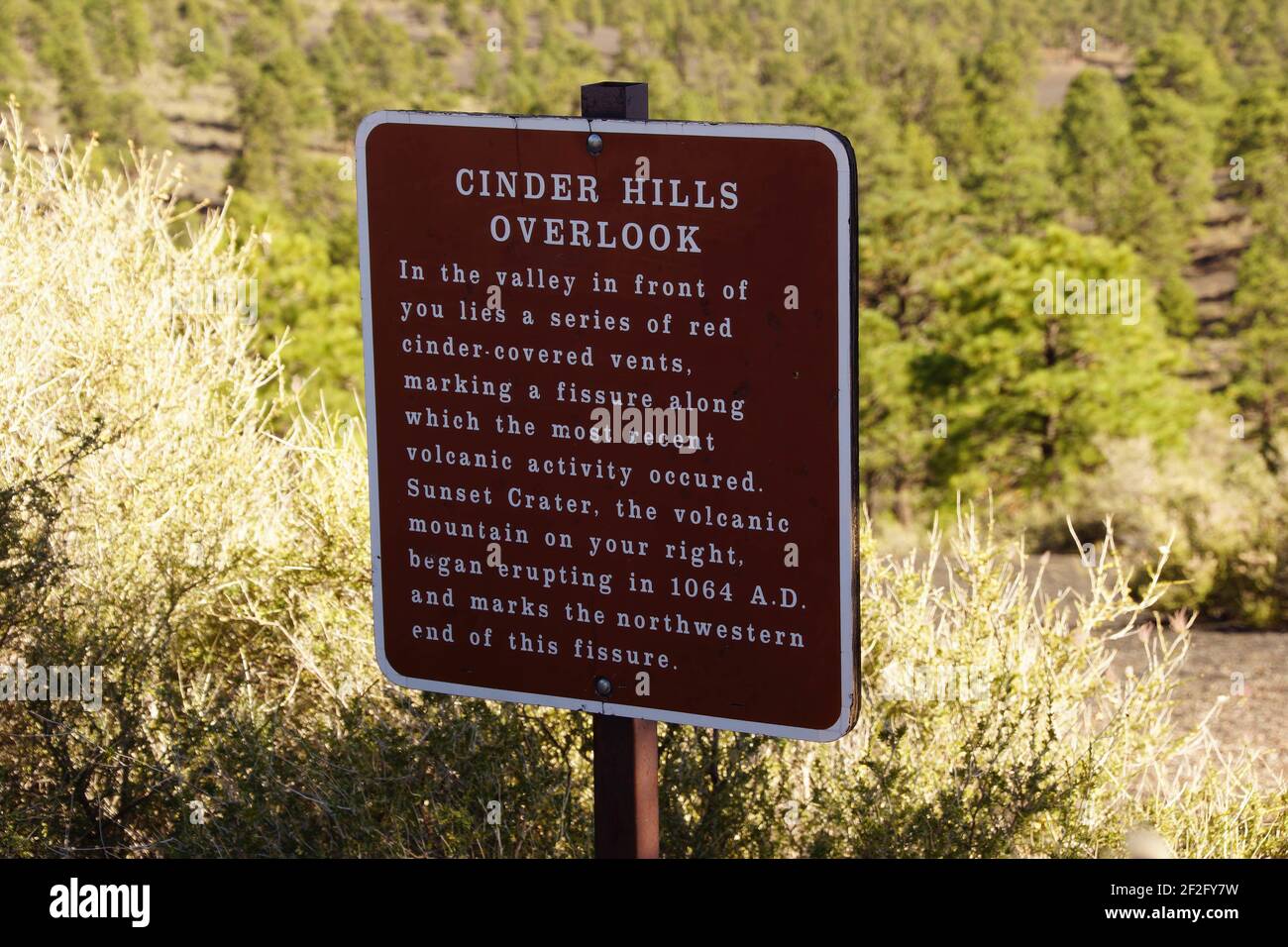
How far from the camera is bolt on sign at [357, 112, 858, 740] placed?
3.00m

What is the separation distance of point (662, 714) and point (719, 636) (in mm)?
203

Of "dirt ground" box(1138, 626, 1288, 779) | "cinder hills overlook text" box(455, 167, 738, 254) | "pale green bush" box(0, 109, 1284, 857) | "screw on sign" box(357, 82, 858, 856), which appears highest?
"cinder hills overlook text" box(455, 167, 738, 254)

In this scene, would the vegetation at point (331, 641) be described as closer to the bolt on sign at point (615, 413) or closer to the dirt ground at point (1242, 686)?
the dirt ground at point (1242, 686)

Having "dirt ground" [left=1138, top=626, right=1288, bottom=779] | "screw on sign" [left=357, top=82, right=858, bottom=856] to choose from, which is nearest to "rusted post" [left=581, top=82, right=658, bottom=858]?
"screw on sign" [left=357, top=82, right=858, bottom=856]

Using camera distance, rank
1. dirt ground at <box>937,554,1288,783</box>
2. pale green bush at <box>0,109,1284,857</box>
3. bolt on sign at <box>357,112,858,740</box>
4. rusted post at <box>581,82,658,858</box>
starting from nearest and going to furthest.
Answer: bolt on sign at <box>357,112,858,740</box> < rusted post at <box>581,82,658,858</box> < pale green bush at <box>0,109,1284,857</box> < dirt ground at <box>937,554,1288,783</box>

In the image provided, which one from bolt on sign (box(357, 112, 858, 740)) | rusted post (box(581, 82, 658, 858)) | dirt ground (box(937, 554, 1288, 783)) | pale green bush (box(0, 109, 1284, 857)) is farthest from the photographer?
dirt ground (box(937, 554, 1288, 783))

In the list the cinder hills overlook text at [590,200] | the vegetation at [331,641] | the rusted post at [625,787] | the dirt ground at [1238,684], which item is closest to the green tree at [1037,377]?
the vegetation at [331,641]

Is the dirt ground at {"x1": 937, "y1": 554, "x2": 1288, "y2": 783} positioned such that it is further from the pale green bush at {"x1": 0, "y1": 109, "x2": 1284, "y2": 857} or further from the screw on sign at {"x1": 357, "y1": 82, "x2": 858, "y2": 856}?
the screw on sign at {"x1": 357, "y1": 82, "x2": 858, "y2": 856}

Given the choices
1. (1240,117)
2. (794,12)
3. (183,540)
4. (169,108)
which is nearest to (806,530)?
(183,540)

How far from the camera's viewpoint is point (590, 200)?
3148mm

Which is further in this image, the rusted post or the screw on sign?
the rusted post

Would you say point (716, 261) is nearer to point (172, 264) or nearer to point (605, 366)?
point (605, 366)

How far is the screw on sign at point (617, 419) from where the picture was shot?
3.00 m

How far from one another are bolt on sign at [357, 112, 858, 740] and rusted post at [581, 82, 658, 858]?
11 centimetres
